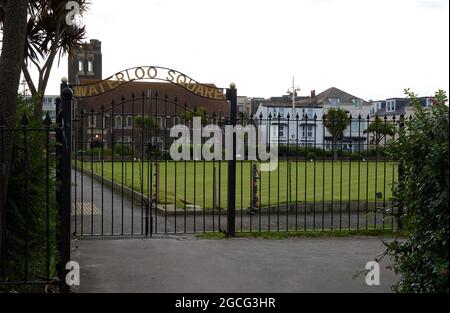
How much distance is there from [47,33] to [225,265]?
6.01 metres

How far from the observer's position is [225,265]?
7.54 m

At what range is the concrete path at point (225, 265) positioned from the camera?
648 centimetres

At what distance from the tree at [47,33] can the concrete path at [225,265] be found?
3.49 meters

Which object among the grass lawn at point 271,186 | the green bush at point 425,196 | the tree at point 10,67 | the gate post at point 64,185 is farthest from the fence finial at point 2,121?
the grass lawn at point 271,186

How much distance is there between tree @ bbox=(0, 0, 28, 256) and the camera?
5309 mm

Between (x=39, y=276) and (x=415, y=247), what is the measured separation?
413cm

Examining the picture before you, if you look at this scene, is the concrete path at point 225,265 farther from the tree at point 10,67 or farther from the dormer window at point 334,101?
the dormer window at point 334,101

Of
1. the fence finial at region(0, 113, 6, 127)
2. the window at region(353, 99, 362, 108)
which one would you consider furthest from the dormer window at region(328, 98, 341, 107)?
the fence finial at region(0, 113, 6, 127)

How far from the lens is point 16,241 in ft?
18.6

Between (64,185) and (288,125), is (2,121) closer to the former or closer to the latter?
(64,185)

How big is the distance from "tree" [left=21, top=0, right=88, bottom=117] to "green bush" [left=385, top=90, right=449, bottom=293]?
22.9 feet

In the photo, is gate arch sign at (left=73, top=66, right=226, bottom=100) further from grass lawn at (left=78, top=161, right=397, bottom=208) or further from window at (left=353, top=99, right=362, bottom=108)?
window at (left=353, top=99, right=362, bottom=108)
